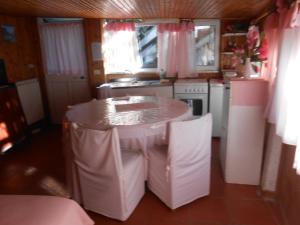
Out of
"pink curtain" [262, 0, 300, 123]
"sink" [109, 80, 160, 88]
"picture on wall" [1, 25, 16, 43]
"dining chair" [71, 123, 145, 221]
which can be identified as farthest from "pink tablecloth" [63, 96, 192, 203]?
"picture on wall" [1, 25, 16, 43]

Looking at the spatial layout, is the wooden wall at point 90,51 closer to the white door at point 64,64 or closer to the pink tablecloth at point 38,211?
the white door at point 64,64

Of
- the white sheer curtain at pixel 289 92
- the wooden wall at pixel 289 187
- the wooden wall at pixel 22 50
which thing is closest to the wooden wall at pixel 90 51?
the wooden wall at pixel 22 50

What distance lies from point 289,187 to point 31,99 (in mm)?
4361

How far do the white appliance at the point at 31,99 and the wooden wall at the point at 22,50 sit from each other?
15 cm

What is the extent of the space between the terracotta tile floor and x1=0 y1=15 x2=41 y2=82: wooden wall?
1608mm

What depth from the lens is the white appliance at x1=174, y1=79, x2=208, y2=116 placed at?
12.8ft

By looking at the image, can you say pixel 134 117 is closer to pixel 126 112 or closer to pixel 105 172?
pixel 126 112

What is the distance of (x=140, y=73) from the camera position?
180 inches

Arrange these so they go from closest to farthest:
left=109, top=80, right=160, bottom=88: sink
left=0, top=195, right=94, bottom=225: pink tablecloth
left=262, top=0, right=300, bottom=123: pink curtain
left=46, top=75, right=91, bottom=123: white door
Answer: left=0, top=195, right=94, bottom=225: pink tablecloth, left=262, top=0, right=300, bottom=123: pink curtain, left=109, top=80, right=160, bottom=88: sink, left=46, top=75, right=91, bottom=123: white door

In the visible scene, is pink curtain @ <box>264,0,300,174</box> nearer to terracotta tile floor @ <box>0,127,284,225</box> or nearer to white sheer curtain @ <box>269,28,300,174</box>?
white sheer curtain @ <box>269,28,300,174</box>

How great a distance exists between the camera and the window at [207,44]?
427cm

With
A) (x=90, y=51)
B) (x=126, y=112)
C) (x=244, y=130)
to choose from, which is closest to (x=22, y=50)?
(x=90, y=51)

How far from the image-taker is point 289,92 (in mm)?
1698

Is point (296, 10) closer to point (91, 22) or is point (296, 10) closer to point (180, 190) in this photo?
point (180, 190)
